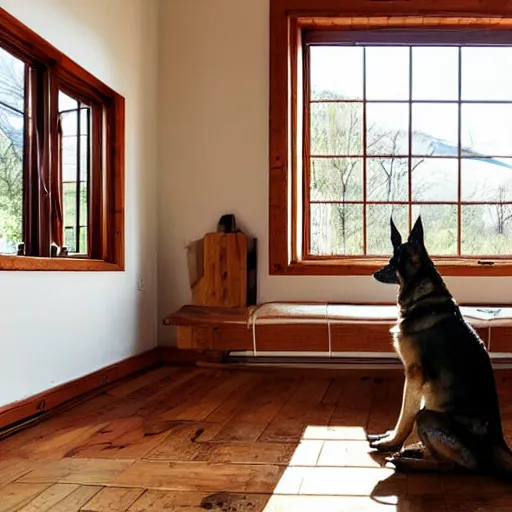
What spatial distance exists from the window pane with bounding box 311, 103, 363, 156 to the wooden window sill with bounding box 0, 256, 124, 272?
1.61 meters

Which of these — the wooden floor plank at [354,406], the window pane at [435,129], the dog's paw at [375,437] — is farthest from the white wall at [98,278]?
the window pane at [435,129]

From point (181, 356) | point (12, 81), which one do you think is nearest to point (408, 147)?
point (181, 356)

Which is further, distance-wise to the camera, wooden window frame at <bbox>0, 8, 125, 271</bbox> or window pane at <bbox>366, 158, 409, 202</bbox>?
window pane at <bbox>366, 158, 409, 202</bbox>

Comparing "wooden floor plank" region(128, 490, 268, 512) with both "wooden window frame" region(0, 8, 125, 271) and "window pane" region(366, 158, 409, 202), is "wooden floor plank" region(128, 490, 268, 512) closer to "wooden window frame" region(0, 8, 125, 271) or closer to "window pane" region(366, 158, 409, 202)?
"wooden window frame" region(0, 8, 125, 271)

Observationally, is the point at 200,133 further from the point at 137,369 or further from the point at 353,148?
the point at 137,369

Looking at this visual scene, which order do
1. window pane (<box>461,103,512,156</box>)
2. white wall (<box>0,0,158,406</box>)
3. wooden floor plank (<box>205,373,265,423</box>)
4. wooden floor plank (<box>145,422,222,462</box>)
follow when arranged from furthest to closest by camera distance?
window pane (<box>461,103,512,156</box>) → wooden floor plank (<box>205,373,265,423</box>) → white wall (<box>0,0,158,406</box>) → wooden floor plank (<box>145,422,222,462</box>)

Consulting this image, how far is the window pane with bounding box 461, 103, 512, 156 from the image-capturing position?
4527 mm

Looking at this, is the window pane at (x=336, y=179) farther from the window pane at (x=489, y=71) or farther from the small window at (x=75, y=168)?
the small window at (x=75, y=168)

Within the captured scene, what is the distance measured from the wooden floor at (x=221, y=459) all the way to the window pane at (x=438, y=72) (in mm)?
2005

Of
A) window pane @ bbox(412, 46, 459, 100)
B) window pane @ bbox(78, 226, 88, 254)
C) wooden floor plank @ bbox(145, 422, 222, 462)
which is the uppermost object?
window pane @ bbox(412, 46, 459, 100)

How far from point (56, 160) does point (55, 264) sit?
0.53m

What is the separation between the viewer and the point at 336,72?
4617 millimetres

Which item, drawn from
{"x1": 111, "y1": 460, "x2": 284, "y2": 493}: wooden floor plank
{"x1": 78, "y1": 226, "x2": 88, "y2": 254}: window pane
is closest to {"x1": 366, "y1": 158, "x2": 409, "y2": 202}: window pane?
{"x1": 78, "y1": 226, "x2": 88, "y2": 254}: window pane

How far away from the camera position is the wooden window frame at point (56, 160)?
2.95 m
